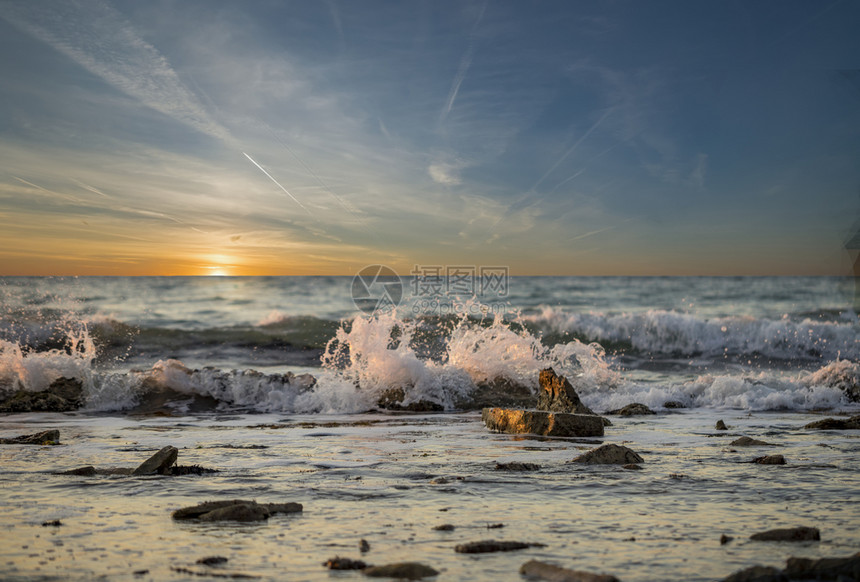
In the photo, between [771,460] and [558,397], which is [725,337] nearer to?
[558,397]

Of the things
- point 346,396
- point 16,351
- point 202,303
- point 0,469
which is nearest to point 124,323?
point 202,303

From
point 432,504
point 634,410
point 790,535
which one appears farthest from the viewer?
point 634,410

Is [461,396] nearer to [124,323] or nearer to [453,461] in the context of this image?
[453,461]

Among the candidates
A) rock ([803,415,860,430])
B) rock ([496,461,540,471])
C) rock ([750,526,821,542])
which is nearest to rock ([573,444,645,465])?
rock ([496,461,540,471])

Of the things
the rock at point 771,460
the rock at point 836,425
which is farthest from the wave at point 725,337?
the rock at point 771,460

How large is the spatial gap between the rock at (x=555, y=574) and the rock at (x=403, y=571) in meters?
→ 0.47

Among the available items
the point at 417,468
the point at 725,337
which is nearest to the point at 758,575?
the point at 417,468

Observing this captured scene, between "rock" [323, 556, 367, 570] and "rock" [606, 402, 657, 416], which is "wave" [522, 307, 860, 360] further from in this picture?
"rock" [323, 556, 367, 570]

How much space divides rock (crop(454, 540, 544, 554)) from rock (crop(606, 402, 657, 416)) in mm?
9026

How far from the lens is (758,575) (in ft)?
11.3

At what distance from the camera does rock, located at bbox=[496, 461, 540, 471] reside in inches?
266

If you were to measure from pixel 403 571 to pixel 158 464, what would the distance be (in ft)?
12.4

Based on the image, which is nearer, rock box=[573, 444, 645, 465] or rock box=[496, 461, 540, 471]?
rock box=[496, 461, 540, 471]

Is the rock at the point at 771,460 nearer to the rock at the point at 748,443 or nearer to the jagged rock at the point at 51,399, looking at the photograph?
the rock at the point at 748,443
